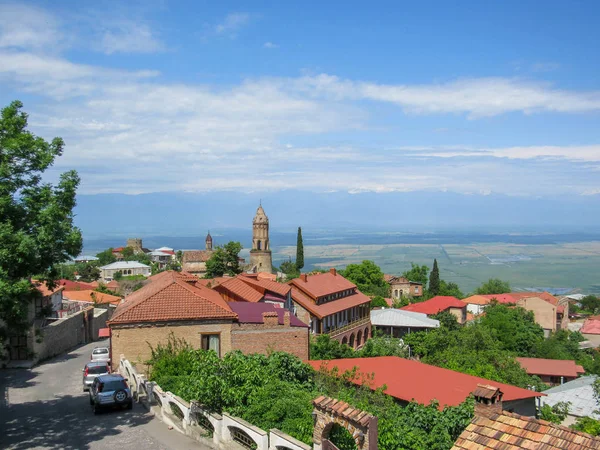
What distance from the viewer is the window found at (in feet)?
76.0

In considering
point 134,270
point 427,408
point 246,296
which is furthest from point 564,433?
point 134,270

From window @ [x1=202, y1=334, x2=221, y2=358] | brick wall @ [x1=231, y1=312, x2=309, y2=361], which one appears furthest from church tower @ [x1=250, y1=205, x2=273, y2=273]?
window @ [x1=202, y1=334, x2=221, y2=358]

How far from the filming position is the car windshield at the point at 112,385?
57.0 feet

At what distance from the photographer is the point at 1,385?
78.1ft

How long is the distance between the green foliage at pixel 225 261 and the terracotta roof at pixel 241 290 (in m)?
25.6

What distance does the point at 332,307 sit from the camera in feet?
161

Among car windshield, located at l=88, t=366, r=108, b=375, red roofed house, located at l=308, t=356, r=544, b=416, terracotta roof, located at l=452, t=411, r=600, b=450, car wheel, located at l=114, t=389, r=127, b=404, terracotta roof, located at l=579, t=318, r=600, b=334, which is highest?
terracotta roof, located at l=452, t=411, r=600, b=450

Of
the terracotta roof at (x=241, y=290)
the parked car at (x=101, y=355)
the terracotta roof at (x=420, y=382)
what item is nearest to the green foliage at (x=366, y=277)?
the terracotta roof at (x=241, y=290)

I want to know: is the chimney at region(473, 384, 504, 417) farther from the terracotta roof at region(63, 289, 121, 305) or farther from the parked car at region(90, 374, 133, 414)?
the terracotta roof at region(63, 289, 121, 305)

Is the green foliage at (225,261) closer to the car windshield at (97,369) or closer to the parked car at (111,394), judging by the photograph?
the car windshield at (97,369)

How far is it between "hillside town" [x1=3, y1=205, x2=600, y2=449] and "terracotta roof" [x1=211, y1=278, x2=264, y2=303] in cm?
13

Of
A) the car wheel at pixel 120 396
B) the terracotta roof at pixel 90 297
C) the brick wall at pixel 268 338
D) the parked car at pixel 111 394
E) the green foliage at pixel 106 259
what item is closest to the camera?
the parked car at pixel 111 394

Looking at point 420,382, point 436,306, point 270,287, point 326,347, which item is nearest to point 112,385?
point 420,382

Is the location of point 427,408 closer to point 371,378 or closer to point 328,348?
point 371,378
